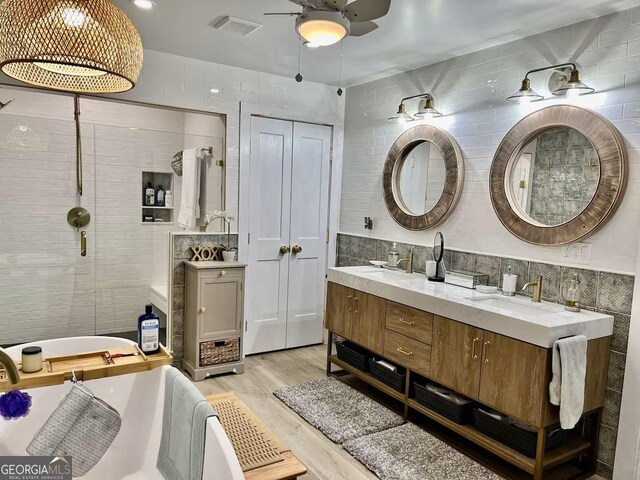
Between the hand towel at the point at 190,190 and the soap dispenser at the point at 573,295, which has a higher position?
the hand towel at the point at 190,190

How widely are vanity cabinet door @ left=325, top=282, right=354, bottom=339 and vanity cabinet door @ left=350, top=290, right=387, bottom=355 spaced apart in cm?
7

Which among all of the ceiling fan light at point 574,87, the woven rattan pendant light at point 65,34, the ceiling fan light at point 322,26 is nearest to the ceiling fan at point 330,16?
the ceiling fan light at point 322,26

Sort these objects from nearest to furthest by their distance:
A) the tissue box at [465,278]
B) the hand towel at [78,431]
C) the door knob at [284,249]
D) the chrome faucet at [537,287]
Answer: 1. the hand towel at [78,431]
2. the chrome faucet at [537,287]
3. the tissue box at [465,278]
4. the door knob at [284,249]

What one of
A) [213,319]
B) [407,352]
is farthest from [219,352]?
[407,352]

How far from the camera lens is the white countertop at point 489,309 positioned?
242cm

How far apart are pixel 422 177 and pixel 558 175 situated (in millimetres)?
1174

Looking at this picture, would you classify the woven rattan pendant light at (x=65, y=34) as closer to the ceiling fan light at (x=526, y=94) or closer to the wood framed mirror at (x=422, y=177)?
the ceiling fan light at (x=526, y=94)

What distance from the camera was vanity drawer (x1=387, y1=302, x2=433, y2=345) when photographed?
3.05 metres

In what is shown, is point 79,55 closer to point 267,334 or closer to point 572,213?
point 572,213

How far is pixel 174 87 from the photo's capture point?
153 inches

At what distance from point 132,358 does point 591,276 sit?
98.0 inches

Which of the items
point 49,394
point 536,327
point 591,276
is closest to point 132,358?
point 49,394

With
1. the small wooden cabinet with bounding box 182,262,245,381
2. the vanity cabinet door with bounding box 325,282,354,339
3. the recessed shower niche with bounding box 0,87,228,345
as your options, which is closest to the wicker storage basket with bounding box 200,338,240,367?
the small wooden cabinet with bounding box 182,262,245,381

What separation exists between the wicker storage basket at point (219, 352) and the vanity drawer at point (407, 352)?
1.35m
